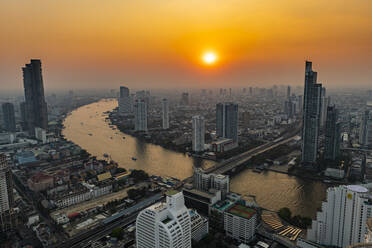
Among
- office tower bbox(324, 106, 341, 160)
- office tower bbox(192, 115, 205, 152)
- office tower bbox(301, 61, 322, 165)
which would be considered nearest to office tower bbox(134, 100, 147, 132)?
office tower bbox(192, 115, 205, 152)

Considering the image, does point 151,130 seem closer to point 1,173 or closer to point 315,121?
point 315,121

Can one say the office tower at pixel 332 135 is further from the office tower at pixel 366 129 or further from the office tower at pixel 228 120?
the office tower at pixel 228 120

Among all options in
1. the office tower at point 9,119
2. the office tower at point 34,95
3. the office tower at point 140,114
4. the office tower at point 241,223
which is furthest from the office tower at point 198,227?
the office tower at point 9,119

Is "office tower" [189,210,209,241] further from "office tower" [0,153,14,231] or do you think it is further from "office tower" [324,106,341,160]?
"office tower" [324,106,341,160]

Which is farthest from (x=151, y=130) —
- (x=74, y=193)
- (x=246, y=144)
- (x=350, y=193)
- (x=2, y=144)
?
(x=350, y=193)

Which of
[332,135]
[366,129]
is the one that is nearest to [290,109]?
[366,129]

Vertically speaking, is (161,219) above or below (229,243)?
above

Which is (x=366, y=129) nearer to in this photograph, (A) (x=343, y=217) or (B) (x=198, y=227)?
(A) (x=343, y=217)
